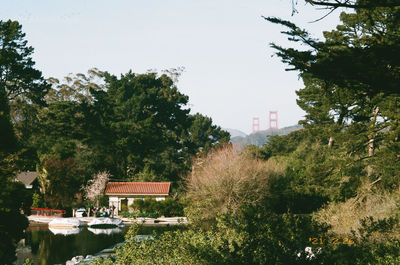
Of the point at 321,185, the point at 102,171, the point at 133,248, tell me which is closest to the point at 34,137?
the point at 102,171

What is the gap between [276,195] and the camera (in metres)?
35.2

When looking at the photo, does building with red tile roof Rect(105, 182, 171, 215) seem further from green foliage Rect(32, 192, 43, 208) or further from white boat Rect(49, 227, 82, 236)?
white boat Rect(49, 227, 82, 236)

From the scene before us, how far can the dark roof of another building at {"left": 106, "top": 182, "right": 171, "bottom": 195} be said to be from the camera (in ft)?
153

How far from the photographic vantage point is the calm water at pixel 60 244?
75.7ft

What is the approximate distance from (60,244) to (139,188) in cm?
1998

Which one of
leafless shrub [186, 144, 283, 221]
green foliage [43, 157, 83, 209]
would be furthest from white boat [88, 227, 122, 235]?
green foliage [43, 157, 83, 209]

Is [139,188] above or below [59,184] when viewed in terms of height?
below

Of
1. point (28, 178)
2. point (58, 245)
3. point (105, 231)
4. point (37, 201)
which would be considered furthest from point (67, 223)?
point (28, 178)

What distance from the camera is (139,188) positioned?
47.3 meters

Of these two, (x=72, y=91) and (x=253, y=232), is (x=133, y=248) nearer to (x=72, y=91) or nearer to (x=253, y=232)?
(x=253, y=232)

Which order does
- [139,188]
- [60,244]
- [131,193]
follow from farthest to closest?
1. [139,188]
2. [131,193]
3. [60,244]

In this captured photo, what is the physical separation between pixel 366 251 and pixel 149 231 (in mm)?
23647

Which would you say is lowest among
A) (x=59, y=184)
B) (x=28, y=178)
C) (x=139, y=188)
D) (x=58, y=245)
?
(x=58, y=245)

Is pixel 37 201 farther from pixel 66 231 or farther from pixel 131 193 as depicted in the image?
pixel 66 231
